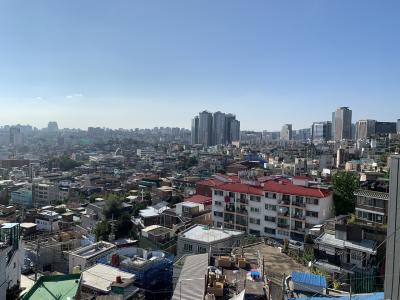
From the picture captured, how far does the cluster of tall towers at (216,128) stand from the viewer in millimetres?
88875

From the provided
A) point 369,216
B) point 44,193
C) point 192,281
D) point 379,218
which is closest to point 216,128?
point 44,193

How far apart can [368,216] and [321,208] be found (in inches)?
110

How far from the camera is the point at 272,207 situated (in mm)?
16984

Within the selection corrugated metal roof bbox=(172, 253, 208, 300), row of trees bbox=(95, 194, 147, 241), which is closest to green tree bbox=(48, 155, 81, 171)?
row of trees bbox=(95, 194, 147, 241)

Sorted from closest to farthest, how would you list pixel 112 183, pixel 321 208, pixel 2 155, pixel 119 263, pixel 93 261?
pixel 119 263 < pixel 93 261 < pixel 321 208 < pixel 112 183 < pixel 2 155

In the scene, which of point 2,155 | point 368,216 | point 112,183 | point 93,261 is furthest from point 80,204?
point 2,155

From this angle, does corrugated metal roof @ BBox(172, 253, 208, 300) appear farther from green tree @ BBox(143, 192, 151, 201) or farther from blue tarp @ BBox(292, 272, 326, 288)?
green tree @ BBox(143, 192, 151, 201)

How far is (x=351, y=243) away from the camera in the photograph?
38.3ft

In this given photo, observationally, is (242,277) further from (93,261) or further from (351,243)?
(93,261)

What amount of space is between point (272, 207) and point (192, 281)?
9.96 metres

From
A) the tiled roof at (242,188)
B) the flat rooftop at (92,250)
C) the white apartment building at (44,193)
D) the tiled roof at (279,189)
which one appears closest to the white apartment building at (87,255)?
the flat rooftop at (92,250)

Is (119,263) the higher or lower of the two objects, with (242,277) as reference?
lower

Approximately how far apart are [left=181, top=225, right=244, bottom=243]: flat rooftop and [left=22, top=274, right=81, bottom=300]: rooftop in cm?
592

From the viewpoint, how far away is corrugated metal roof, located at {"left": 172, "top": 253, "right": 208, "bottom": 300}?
23.2ft
